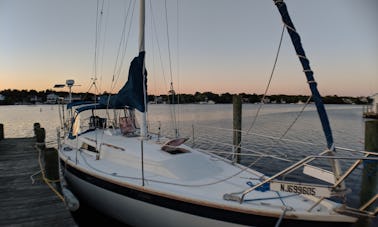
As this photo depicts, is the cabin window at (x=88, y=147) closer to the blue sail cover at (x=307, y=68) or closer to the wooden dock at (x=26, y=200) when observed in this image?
the wooden dock at (x=26, y=200)

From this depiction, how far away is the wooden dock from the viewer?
5676mm

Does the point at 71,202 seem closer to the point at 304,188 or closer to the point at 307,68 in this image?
the point at 304,188

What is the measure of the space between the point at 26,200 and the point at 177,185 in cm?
408

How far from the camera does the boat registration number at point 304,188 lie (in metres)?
4.09

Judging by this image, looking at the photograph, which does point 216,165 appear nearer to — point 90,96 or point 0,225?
point 0,225

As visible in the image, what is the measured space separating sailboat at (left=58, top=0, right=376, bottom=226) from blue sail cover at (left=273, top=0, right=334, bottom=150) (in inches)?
0.6

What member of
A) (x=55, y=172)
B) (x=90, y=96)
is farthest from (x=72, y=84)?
(x=55, y=172)

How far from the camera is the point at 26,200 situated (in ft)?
22.1

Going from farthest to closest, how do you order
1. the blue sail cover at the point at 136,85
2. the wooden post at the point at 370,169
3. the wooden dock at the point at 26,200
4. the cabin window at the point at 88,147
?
the cabin window at the point at 88,147, the blue sail cover at the point at 136,85, the wooden post at the point at 370,169, the wooden dock at the point at 26,200

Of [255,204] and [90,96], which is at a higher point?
[90,96]

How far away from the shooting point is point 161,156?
256 inches

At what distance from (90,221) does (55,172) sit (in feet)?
5.99

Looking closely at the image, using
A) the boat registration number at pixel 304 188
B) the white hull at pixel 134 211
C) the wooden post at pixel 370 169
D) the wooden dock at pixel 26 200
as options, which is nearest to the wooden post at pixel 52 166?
the wooden dock at pixel 26 200

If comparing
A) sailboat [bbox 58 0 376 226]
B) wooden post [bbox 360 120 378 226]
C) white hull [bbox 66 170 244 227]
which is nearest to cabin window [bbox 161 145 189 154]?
sailboat [bbox 58 0 376 226]
